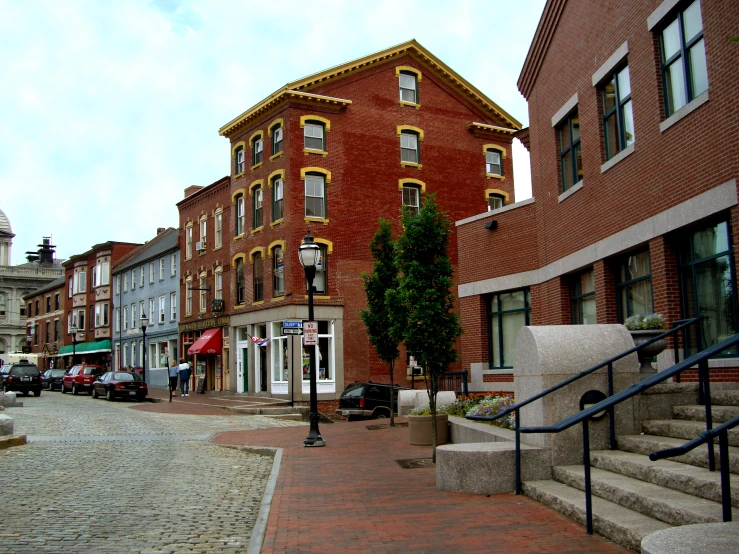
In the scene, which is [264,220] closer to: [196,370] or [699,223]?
[196,370]

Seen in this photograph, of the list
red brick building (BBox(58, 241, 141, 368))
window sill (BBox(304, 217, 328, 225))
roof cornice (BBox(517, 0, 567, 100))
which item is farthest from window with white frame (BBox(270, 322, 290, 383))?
red brick building (BBox(58, 241, 141, 368))

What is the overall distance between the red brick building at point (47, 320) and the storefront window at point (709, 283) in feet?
223

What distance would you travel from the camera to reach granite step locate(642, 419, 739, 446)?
25.7ft

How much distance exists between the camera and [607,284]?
48.2 ft

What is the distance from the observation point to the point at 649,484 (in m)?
7.09

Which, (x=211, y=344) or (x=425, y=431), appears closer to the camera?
(x=425, y=431)

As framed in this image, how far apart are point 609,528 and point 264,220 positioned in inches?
1242

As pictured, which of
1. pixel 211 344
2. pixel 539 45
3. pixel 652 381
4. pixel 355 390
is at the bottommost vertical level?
pixel 355 390

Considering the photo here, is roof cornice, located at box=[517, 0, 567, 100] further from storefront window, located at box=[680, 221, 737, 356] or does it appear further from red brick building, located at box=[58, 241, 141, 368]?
red brick building, located at box=[58, 241, 141, 368]

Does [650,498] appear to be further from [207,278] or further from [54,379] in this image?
[54,379]

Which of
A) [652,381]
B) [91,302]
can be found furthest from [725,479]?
[91,302]

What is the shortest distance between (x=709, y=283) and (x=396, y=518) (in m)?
6.46

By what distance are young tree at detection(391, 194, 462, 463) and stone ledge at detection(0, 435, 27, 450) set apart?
8.98 meters

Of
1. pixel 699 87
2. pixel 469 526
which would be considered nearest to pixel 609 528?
pixel 469 526
